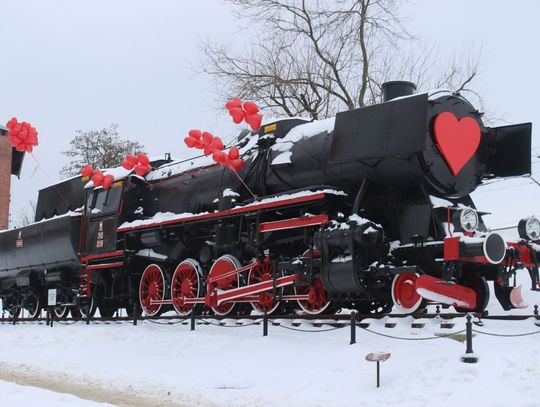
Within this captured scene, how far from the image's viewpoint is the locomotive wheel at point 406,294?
8.21m

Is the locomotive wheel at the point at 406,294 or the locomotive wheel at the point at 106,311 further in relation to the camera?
the locomotive wheel at the point at 106,311

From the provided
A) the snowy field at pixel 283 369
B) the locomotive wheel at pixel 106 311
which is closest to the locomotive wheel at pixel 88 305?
the locomotive wheel at pixel 106 311

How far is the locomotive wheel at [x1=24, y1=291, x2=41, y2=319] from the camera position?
16.6 meters

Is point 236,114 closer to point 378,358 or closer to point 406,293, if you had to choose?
point 406,293

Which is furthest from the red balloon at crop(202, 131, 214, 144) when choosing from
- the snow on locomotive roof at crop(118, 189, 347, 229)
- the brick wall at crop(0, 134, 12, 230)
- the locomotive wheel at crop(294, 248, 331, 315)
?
the brick wall at crop(0, 134, 12, 230)

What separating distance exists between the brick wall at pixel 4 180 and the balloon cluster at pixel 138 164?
106 ft

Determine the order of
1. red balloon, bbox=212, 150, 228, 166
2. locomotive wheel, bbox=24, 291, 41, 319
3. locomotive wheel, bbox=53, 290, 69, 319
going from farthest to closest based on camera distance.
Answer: locomotive wheel, bbox=24, 291, 41, 319 → locomotive wheel, bbox=53, 290, 69, 319 → red balloon, bbox=212, 150, 228, 166

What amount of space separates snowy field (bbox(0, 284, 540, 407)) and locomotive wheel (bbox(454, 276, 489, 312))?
1.91 ft

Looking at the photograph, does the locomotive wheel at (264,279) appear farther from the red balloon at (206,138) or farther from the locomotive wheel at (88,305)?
the locomotive wheel at (88,305)

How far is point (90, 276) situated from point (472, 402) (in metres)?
10.1

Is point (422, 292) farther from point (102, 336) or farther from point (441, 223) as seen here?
point (102, 336)

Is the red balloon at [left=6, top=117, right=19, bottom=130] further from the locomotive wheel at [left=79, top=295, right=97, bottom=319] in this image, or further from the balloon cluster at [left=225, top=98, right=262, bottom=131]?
the balloon cluster at [left=225, top=98, right=262, bottom=131]

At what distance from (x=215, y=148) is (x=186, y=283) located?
2.68 metres

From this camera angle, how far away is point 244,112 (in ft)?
32.6
